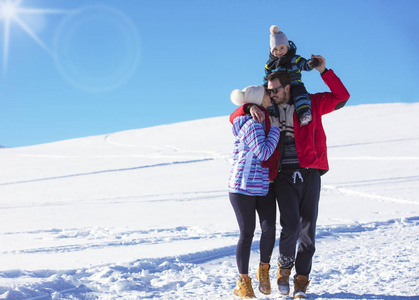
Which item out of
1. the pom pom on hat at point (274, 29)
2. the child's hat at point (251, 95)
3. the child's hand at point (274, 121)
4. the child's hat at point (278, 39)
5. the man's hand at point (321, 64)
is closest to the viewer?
the child's hat at point (251, 95)

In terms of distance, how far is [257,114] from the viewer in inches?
131

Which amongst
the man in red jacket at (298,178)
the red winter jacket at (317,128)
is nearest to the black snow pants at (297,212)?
the man in red jacket at (298,178)

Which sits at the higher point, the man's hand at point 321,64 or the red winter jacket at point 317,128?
the man's hand at point 321,64

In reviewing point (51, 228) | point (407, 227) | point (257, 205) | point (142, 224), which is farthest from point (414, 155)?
point (257, 205)

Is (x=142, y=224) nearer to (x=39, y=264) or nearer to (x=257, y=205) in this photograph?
(x=39, y=264)

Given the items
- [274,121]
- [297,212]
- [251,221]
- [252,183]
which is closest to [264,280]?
[251,221]

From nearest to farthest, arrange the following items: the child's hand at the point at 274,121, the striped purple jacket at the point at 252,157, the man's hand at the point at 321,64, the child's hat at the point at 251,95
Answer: the striped purple jacket at the point at 252,157, the child's hat at the point at 251,95, the child's hand at the point at 274,121, the man's hand at the point at 321,64

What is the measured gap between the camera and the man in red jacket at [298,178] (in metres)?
3.47

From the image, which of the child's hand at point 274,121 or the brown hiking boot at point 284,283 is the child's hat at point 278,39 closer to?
the child's hand at point 274,121

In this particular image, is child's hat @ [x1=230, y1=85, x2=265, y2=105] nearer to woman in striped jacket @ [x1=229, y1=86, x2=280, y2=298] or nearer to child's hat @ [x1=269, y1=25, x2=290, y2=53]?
woman in striped jacket @ [x1=229, y1=86, x2=280, y2=298]

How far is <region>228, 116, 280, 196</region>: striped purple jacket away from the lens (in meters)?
3.31

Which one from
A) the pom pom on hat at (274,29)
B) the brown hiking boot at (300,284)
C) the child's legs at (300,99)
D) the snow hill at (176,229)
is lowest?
the brown hiking boot at (300,284)

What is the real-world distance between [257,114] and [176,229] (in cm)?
355

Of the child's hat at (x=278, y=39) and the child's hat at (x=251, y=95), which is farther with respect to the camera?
the child's hat at (x=278, y=39)
